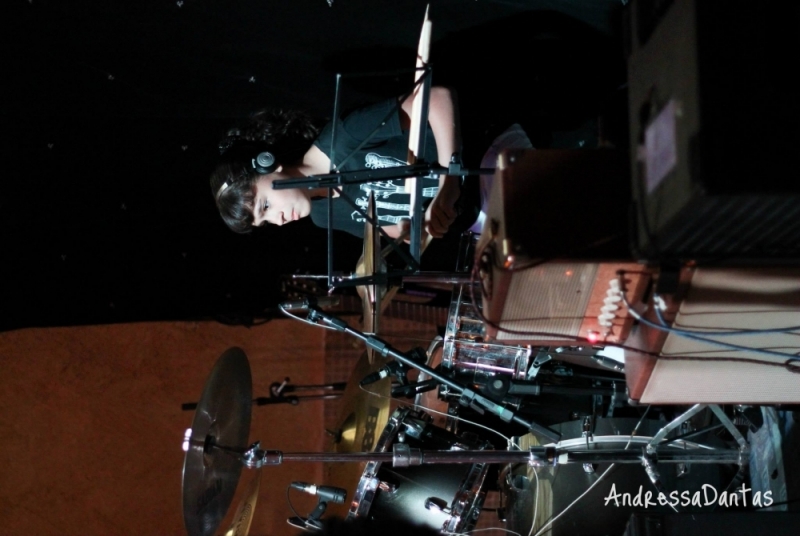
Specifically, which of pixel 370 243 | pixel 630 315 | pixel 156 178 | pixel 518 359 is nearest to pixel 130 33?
pixel 156 178

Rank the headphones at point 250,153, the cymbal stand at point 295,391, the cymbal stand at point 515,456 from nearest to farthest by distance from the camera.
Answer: the cymbal stand at point 515,456 < the headphones at point 250,153 < the cymbal stand at point 295,391

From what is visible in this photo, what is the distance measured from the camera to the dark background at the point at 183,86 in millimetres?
2225

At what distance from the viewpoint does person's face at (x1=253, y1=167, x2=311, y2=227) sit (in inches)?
86.7

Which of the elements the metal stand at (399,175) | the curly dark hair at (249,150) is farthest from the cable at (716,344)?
the curly dark hair at (249,150)

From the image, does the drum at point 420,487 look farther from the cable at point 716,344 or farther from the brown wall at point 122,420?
the brown wall at point 122,420

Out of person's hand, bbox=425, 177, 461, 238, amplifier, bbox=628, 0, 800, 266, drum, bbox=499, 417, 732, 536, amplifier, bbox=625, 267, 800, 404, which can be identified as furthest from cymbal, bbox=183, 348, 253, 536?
amplifier, bbox=628, 0, 800, 266

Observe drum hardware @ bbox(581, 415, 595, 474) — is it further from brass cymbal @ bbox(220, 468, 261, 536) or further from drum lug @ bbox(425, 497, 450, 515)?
brass cymbal @ bbox(220, 468, 261, 536)

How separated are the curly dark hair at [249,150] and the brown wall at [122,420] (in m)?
1.29

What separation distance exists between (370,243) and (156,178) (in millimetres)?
1294

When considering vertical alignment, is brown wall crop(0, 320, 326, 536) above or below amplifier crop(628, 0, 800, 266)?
below

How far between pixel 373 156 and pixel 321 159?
A: 0.17 meters

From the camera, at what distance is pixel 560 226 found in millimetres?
1224

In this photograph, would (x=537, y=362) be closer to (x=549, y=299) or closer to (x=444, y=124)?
(x=444, y=124)

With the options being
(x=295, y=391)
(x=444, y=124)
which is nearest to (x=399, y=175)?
(x=444, y=124)
